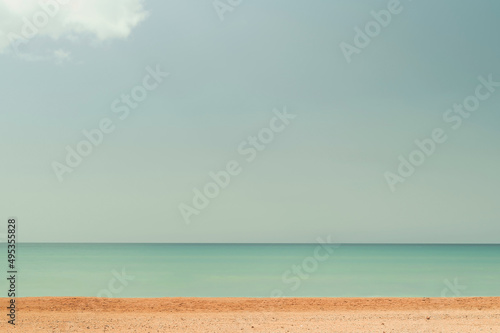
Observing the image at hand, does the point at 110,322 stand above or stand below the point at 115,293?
below

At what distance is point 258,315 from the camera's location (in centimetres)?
1554

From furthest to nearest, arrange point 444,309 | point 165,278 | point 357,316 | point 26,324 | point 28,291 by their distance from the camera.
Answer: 1. point 165,278
2. point 28,291
3. point 444,309
4. point 357,316
5. point 26,324

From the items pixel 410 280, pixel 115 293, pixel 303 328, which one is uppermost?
pixel 410 280

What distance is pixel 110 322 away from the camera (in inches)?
551

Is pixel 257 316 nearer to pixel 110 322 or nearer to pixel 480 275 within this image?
pixel 110 322

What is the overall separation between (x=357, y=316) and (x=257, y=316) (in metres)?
2.79

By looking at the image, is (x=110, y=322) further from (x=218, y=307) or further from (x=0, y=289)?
(x=0, y=289)

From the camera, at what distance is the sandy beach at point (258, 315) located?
1266 cm

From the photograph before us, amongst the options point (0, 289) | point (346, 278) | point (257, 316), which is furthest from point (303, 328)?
point (346, 278)

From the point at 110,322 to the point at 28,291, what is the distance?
15.0m

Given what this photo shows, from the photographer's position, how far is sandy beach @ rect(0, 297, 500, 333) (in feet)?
41.5

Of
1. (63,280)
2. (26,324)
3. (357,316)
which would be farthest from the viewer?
(63,280)

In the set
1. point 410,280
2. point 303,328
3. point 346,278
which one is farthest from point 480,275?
point 303,328

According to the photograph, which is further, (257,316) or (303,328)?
(257,316)
